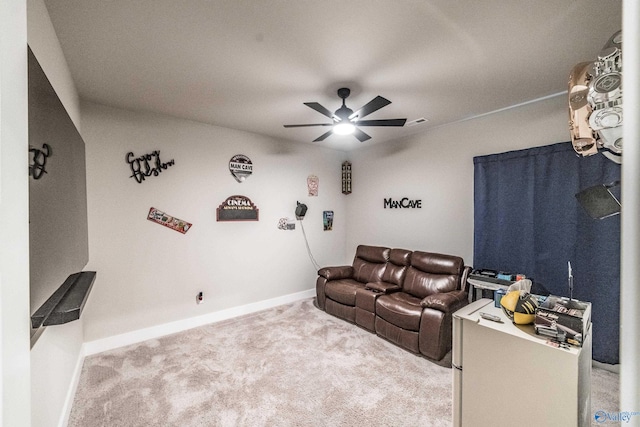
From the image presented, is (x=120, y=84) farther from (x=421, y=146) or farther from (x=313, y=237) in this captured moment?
(x=421, y=146)

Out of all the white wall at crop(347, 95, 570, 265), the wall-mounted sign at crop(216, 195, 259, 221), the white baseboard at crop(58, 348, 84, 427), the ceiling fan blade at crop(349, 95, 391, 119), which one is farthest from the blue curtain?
the white baseboard at crop(58, 348, 84, 427)

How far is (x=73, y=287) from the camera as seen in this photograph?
157cm

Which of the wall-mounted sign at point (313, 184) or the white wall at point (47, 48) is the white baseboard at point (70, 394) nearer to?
the white wall at point (47, 48)

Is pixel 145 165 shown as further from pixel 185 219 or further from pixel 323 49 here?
pixel 323 49

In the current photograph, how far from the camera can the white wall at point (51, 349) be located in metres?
1.33

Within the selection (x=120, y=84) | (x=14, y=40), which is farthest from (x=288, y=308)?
(x=14, y=40)

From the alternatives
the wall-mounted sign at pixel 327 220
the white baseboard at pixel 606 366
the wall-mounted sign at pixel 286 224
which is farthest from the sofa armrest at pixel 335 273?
the white baseboard at pixel 606 366

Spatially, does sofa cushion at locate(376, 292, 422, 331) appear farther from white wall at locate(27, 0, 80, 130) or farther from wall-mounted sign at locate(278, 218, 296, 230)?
white wall at locate(27, 0, 80, 130)

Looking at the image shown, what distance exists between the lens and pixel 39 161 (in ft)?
3.25

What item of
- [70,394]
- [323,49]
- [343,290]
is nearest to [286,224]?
[343,290]

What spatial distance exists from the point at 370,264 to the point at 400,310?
1.26 metres

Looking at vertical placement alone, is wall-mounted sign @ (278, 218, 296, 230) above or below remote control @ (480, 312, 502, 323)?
above

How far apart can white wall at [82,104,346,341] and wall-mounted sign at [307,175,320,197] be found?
0.09 metres

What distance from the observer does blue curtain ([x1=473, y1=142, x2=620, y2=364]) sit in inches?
93.9
